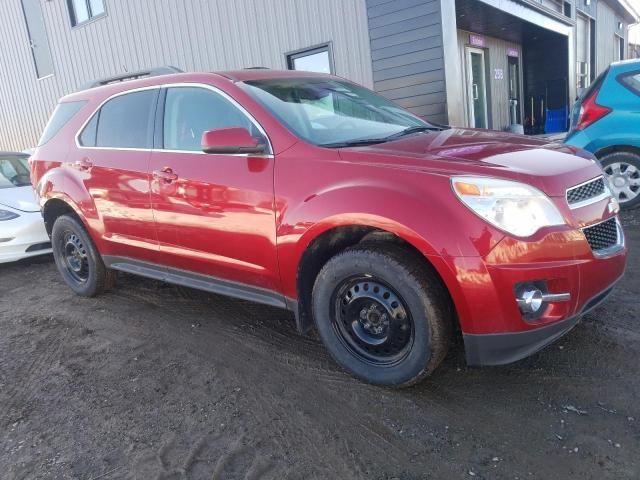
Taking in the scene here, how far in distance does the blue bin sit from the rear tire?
8.61 meters

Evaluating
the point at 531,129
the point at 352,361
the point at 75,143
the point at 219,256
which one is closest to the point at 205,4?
the point at 75,143

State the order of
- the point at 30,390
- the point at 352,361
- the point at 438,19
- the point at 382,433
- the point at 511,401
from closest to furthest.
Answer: the point at 382,433
the point at 511,401
the point at 352,361
the point at 30,390
the point at 438,19

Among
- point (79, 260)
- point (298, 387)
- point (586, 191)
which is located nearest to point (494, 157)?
point (586, 191)

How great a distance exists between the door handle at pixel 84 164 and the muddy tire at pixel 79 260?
1.76 ft

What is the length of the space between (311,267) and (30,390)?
1.88 metres

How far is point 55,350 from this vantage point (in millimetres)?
3699

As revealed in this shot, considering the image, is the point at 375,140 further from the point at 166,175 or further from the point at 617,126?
the point at 617,126

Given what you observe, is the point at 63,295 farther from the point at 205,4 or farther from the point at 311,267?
the point at 205,4

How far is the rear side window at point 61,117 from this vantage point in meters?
4.54

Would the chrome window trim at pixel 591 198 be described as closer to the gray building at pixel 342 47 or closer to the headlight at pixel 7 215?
the gray building at pixel 342 47

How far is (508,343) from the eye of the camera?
2.39m

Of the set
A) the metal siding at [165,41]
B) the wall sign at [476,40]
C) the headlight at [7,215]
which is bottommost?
the headlight at [7,215]

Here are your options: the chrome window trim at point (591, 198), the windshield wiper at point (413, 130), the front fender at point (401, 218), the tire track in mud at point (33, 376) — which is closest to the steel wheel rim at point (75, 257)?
the tire track in mud at point (33, 376)

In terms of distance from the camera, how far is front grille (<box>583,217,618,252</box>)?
8.32ft
